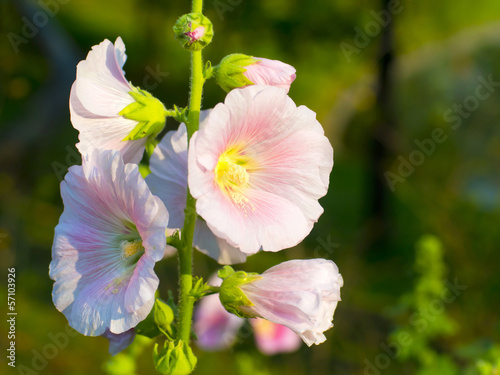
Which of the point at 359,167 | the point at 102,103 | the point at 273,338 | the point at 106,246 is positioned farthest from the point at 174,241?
the point at 359,167

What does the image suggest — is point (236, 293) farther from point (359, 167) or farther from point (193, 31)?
point (359, 167)

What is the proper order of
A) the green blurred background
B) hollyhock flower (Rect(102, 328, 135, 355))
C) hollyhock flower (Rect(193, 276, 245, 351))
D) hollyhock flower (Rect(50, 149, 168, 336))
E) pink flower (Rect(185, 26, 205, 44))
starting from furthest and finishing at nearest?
the green blurred background, hollyhock flower (Rect(193, 276, 245, 351)), hollyhock flower (Rect(102, 328, 135, 355)), pink flower (Rect(185, 26, 205, 44)), hollyhock flower (Rect(50, 149, 168, 336))

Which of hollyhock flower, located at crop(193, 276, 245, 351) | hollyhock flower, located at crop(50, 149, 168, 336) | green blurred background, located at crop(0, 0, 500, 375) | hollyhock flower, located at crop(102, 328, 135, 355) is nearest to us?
hollyhock flower, located at crop(50, 149, 168, 336)

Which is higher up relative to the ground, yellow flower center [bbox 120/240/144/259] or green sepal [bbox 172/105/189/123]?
green sepal [bbox 172/105/189/123]

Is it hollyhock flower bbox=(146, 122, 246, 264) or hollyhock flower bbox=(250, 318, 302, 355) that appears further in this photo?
hollyhock flower bbox=(250, 318, 302, 355)

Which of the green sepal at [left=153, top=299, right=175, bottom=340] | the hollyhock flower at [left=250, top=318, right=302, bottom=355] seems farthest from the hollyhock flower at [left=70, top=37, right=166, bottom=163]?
the hollyhock flower at [left=250, top=318, right=302, bottom=355]

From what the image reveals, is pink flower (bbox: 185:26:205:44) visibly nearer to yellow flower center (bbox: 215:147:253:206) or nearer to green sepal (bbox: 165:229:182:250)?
yellow flower center (bbox: 215:147:253:206)

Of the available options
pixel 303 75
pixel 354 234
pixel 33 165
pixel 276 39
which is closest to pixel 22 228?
pixel 33 165
